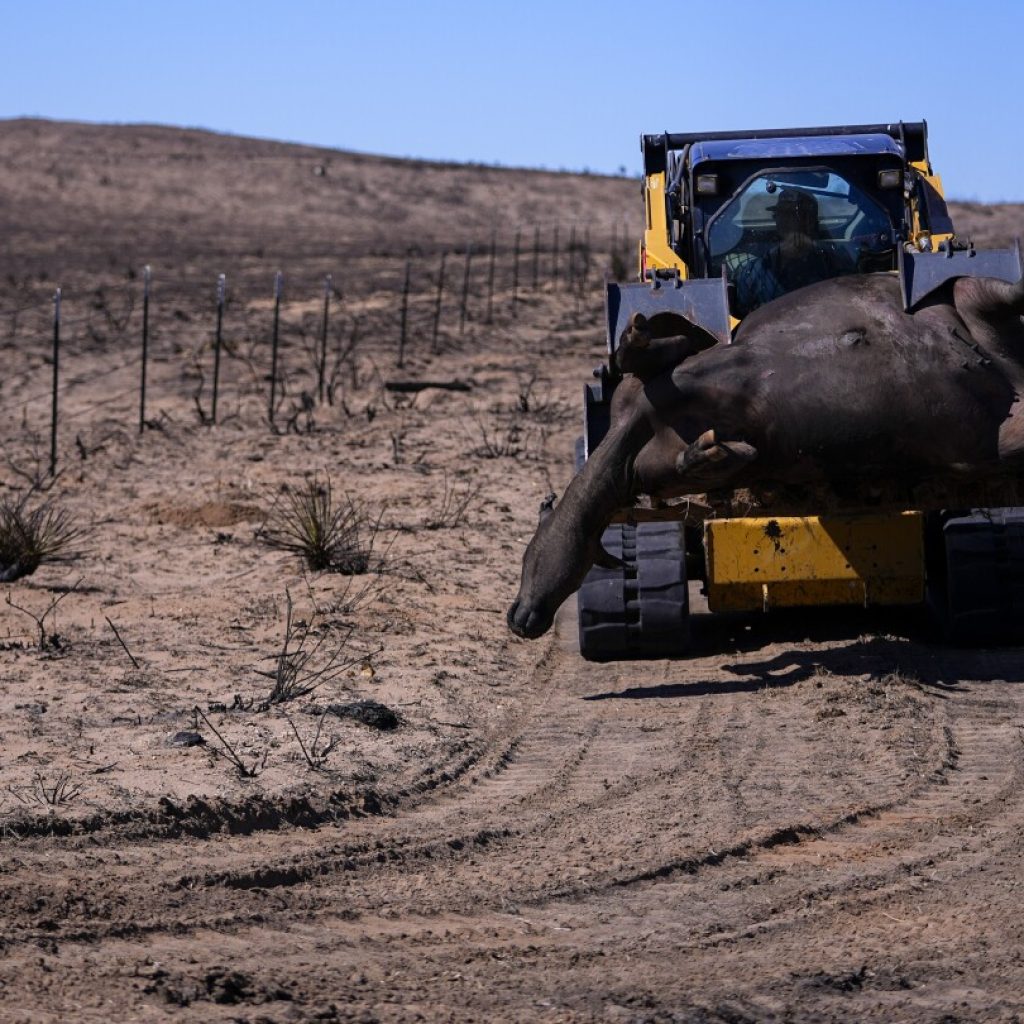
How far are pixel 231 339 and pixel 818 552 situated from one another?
545 inches

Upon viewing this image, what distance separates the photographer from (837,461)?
745cm

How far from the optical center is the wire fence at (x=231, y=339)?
1739 cm

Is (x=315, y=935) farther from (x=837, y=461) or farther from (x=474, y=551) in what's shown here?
(x=474, y=551)

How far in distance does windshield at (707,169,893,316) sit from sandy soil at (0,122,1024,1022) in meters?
2.09

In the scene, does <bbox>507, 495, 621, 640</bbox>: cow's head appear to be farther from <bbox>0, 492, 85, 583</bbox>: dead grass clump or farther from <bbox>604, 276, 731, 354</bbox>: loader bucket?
<bbox>0, 492, 85, 583</bbox>: dead grass clump

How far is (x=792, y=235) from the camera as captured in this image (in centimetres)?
945

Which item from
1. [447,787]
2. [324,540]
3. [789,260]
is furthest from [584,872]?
[324,540]

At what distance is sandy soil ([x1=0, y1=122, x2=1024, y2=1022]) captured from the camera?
445cm

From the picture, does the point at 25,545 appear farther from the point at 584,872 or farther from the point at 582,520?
the point at 584,872

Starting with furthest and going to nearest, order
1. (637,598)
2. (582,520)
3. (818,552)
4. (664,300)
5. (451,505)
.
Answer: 1. (451,505)
2. (637,598)
3. (818,552)
4. (664,300)
5. (582,520)

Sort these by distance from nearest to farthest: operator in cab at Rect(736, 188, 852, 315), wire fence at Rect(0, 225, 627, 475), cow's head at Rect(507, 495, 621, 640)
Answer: cow's head at Rect(507, 495, 621, 640)
operator in cab at Rect(736, 188, 852, 315)
wire fence at Rect(0, 225, 627, 475)

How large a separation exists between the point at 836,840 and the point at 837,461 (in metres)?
2.20

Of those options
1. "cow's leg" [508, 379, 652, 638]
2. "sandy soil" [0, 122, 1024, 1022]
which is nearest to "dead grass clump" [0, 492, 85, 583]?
"sandy soil" [0, 122, 1024, 1022]

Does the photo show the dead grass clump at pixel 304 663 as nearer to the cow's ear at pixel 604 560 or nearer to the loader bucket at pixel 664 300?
the cow's ear at pixel 604 560
